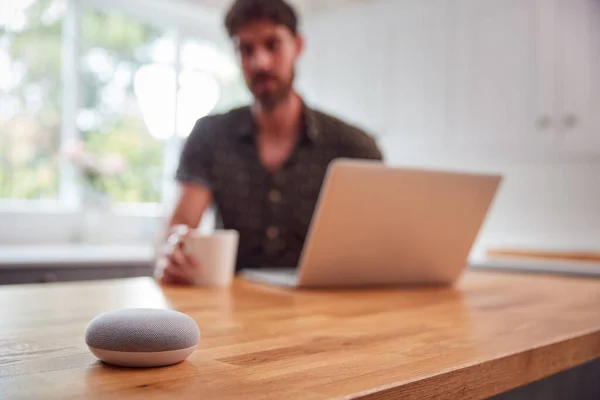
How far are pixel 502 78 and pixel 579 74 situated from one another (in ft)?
1.16

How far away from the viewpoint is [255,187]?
1907 millimetres

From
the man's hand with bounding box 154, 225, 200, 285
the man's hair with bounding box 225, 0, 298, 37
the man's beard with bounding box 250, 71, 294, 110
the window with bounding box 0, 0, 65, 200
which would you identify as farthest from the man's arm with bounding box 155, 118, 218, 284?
the window with bounding box 0, 0, 65, 200

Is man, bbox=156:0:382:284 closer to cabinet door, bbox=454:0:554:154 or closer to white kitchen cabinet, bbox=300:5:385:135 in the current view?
cabinet door, bbox=454:0:554:154

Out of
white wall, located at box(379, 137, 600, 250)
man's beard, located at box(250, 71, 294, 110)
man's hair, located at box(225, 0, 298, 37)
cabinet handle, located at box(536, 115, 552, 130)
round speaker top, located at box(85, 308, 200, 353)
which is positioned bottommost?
white wall, located at box(379, 137, 600, 250)

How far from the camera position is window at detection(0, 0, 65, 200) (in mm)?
3090

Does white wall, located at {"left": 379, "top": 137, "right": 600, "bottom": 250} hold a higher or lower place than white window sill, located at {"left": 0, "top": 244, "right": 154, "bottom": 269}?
higher

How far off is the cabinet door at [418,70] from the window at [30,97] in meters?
1.78

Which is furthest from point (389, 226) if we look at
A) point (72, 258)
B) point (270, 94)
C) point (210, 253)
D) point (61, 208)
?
point (61, 208)

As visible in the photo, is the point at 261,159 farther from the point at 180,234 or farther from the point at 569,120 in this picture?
the point at 569,120

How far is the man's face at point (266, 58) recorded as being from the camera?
191cm

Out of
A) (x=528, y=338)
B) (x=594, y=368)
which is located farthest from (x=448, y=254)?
(x=528, y=338)

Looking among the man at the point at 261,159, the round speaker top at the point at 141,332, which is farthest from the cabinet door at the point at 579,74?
the round speaker top at the point at 141,332

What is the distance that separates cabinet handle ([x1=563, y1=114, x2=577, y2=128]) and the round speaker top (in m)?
2.60

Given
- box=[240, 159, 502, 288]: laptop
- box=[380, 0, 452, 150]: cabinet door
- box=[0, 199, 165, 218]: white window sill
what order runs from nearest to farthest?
box=[240, 159, 502, 288]: laptop → box=[0, 199, 165, 218]: white window sill → box=[380, 0, 452, 150]: cabinet door
